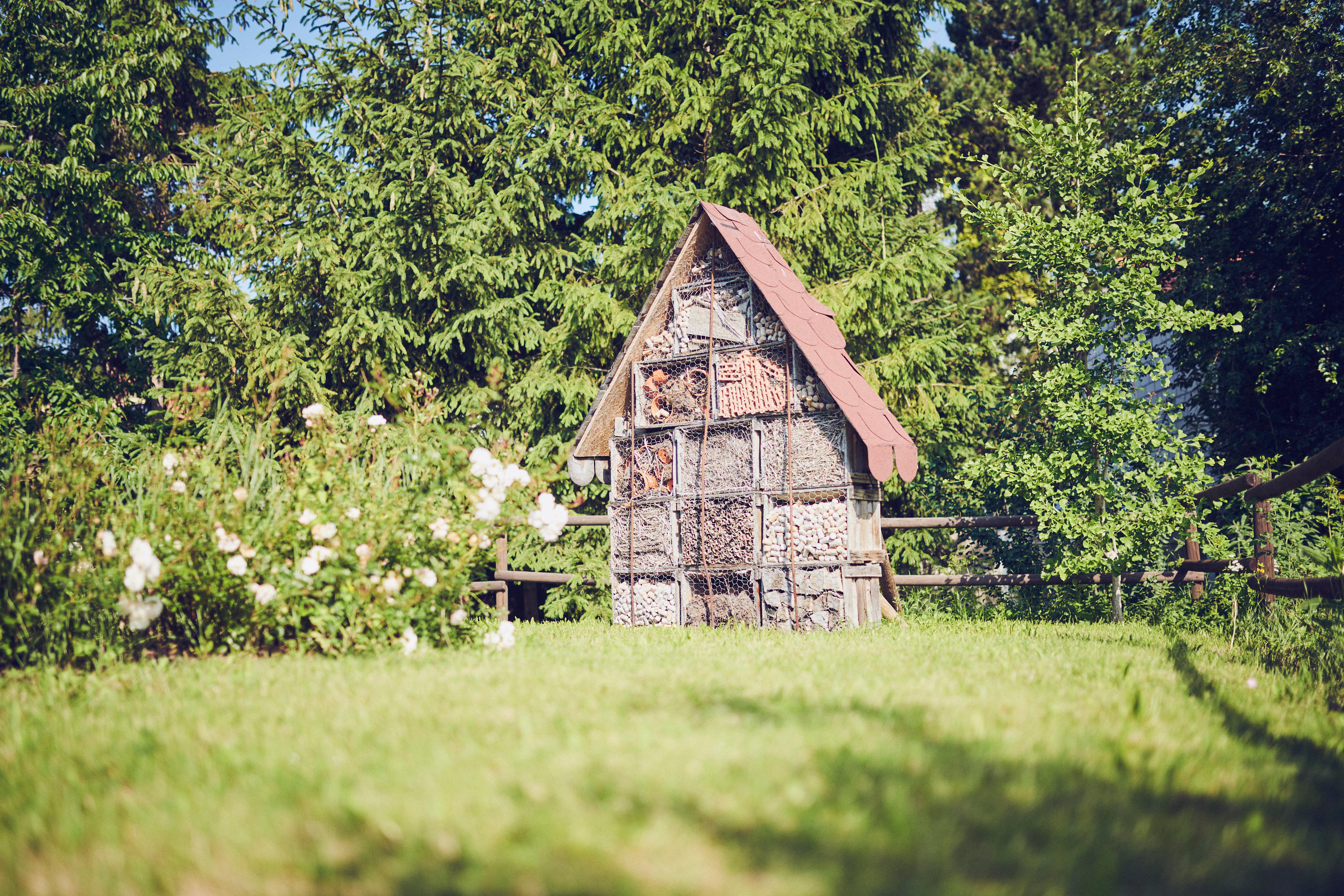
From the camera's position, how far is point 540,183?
49.5 ft

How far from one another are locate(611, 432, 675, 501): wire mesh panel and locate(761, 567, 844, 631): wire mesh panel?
5.00 ft

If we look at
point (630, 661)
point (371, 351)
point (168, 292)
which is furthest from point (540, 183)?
point (630, 661)

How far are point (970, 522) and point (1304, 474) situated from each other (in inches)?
208

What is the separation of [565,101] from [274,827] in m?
13.5

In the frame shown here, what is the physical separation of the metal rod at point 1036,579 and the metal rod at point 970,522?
1.94ft

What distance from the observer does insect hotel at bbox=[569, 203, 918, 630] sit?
9102 millimetres

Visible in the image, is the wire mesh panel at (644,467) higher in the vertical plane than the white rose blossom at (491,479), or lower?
higher

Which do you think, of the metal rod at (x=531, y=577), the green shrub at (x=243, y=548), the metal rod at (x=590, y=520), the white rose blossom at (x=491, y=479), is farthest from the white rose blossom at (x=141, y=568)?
the metal rod at (x=531, y=577)

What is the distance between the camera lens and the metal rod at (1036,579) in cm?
1002

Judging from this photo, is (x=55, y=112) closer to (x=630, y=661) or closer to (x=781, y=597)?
(x=781, y=597)

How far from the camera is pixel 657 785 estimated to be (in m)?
2.61

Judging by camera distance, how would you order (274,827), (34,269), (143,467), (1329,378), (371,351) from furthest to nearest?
(34,269) → (371,351) → (1329,378) → (143,467) → (274,827)

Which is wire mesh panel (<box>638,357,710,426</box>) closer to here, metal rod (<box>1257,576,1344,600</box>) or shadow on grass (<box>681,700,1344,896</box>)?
metal rod (<box>1257,576,1344,600</box>)

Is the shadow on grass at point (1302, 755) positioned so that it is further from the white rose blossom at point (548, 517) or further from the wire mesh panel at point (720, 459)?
the wire mesh panel at point (720, 459)
